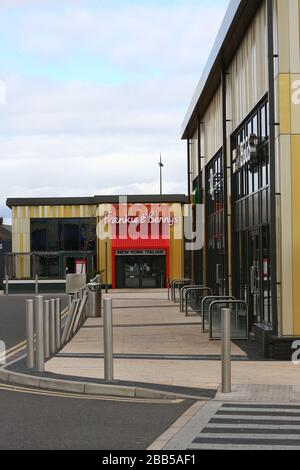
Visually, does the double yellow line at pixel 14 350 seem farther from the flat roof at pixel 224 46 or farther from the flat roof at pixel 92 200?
the flat roof at pixel 92 200

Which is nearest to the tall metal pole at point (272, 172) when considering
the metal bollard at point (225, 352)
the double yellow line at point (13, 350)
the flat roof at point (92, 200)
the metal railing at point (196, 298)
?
the metal bollard at point (225, 352)

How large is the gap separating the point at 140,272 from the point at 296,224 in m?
36.0

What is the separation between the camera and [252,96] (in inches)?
639

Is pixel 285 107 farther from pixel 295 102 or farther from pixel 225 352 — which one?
pixel 225 352

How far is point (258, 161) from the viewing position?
15.9 m

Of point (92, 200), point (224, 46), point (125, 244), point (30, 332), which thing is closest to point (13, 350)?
point (30, 332)

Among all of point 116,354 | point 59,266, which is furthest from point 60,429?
point 59,266

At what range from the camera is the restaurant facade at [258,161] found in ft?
41.8

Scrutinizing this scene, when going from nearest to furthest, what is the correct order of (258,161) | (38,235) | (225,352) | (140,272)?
1. (225,352)
2. (258,161)
3. (140,272)
4. (38,235)

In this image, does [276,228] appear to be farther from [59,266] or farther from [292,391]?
[59,266]

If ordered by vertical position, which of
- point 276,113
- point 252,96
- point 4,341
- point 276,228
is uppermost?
point 252,96

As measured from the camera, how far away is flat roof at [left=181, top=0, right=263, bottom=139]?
613 inches
